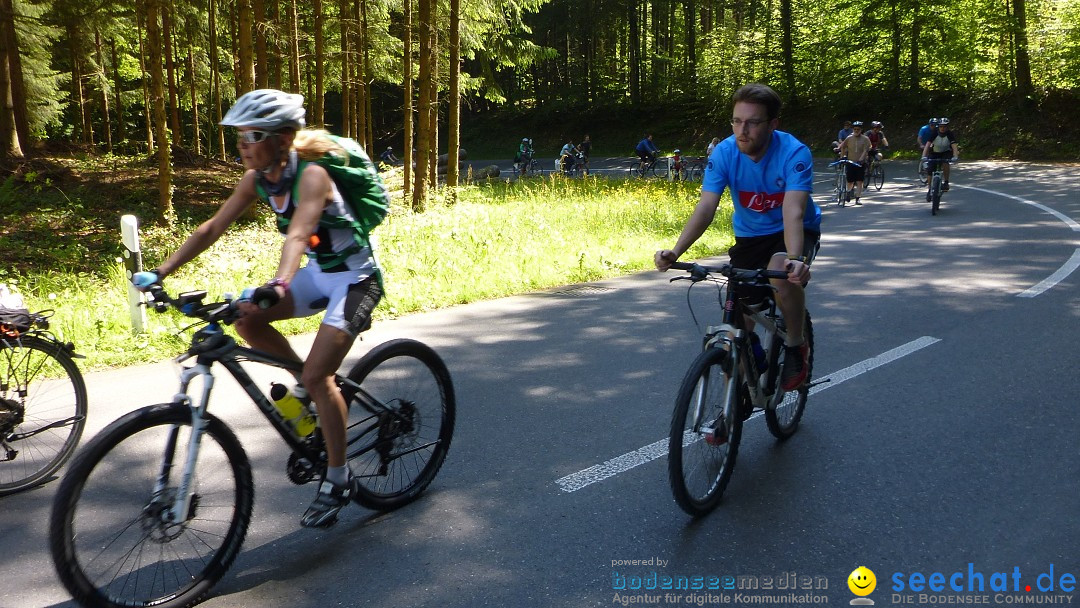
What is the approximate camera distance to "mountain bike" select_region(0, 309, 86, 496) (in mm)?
4535

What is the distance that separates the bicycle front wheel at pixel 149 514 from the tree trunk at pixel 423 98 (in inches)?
616

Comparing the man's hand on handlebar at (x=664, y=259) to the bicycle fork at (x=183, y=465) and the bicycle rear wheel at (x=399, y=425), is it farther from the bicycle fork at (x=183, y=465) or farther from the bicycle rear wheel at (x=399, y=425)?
the bicycle fork at (x=183, y=465)

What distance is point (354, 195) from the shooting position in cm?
386

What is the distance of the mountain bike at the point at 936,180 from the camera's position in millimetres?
17141

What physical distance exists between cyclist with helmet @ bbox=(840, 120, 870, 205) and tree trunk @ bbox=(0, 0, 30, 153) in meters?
20.8

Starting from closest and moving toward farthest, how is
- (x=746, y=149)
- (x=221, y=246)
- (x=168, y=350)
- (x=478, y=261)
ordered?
(x=746, y=149), (x=168, y=350), (x=478, y=261), (x=221, y=246)

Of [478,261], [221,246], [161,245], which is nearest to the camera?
[478,261]

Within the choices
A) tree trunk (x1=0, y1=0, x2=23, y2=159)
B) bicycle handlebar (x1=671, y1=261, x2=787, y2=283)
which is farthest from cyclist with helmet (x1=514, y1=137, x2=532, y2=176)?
bicycle handlebar (x1=671, y1=261, x2=787, y2=283)

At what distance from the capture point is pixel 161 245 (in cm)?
1705

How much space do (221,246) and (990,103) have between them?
33.7 metres

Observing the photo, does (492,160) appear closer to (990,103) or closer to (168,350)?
(990,103)

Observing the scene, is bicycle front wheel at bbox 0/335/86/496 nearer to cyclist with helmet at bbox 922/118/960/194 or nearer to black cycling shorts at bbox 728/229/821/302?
black cycling shorts at bbox 728/229/821/302

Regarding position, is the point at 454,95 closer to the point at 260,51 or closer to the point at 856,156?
the point at 260,51

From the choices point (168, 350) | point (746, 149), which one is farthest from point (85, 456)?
point (168, 350)
